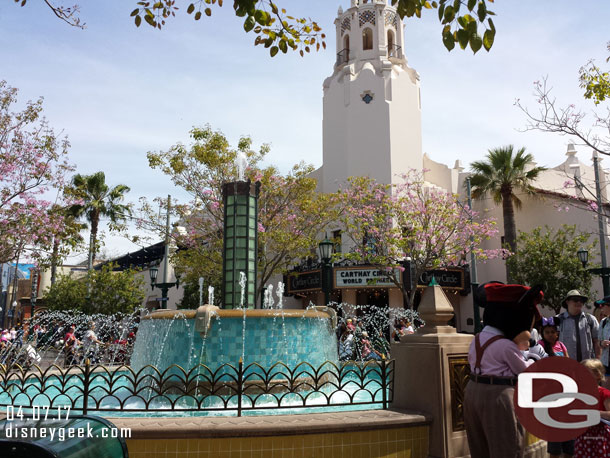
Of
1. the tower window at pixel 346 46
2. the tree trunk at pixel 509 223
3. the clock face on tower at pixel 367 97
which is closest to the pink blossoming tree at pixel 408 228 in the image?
the tree trunk at pixel 509 223

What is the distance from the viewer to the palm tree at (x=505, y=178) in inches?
1112

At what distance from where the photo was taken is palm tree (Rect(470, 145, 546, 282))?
92.6 feet

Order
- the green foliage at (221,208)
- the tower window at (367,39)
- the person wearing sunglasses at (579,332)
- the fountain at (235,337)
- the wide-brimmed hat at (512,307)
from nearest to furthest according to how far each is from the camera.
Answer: the wide-brimmed hat at (512,307) < the person wearing sunglasses at (579,332) < the fountain at (235,337) < the green foliage at (221,208) < the tower window at (367,39)

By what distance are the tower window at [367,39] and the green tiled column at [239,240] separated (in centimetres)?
2390

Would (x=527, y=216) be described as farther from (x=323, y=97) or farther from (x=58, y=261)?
(x=58, y=261)

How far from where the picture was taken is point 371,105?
3047cm

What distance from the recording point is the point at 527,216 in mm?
31094

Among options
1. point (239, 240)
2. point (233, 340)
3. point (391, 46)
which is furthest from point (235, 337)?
point (391, 46)

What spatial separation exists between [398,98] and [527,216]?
10311mm

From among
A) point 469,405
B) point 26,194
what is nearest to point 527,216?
point 26,194

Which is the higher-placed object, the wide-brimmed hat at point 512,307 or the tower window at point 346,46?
the tower window at point 346,46

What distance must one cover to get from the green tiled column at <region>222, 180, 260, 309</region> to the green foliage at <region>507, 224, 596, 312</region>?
17.1m

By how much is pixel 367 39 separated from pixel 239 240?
984 inches

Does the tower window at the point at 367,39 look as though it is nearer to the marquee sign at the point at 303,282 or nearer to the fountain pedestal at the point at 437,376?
the marquee sign at the point at 303,282
